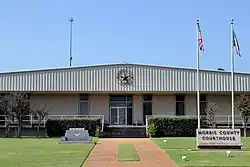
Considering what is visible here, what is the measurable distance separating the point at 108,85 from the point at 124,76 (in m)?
1.79

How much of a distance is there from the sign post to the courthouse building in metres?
20.5

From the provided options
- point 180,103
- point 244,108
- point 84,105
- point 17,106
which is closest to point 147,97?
point 180,103

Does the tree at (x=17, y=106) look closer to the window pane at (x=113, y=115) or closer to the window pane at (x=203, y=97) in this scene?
the window pane at (x=113, y=115)

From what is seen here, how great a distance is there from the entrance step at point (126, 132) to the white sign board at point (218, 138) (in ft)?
56.2

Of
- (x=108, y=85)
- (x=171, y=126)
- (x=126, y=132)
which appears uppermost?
(x=108, y=85)

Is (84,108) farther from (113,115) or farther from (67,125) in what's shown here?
(67,125)

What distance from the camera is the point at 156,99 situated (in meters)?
48.7

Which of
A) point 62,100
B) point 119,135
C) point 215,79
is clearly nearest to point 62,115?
point 62,100

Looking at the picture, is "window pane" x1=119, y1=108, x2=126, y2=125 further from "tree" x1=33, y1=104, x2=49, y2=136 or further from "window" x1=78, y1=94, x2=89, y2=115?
"tree" x1=33, y1=104, x2=49, y2=136

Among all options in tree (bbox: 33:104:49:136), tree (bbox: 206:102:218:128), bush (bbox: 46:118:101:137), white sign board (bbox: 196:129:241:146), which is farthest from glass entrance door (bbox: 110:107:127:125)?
white sign board (bbox: 196:129:241:146)

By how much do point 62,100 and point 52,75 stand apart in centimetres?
361

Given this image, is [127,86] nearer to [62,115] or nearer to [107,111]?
[107,111]

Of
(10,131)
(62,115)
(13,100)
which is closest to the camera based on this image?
(13,100)

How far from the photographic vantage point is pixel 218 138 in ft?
83.6
